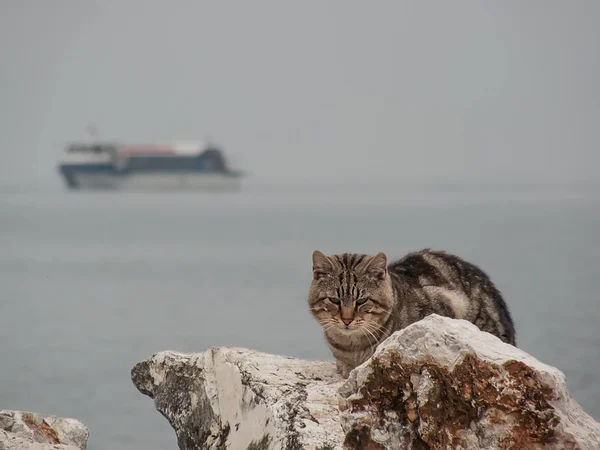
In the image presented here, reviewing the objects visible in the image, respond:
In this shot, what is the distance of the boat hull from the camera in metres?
119

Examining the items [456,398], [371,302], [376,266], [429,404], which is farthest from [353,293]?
[456,398]

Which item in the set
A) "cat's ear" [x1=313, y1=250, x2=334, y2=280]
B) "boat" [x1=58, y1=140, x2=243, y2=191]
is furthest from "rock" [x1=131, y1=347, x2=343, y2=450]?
"boat" [x1=58, y1=140, x2=243, y2=191]

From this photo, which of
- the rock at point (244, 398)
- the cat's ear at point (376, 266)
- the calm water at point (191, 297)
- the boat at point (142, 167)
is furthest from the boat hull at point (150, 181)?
the cat's ear at point (376, 266)

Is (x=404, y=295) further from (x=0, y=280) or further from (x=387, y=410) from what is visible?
(x=0, y=280)

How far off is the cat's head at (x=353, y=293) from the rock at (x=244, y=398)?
40 centimetres

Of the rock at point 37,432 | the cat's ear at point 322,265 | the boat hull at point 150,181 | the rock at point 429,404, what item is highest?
the cat's ear at point 322,265

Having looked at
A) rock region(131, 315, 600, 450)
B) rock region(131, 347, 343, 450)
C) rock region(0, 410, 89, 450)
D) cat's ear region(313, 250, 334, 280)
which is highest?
cat's ear region(313, 250, 334, 280)

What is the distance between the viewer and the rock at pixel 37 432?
6547 millimetres

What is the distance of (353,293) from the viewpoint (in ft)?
23.2

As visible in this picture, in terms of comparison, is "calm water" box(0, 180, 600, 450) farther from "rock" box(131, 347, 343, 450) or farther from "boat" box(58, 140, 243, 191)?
"boat" box(58, 140, 243, 191)

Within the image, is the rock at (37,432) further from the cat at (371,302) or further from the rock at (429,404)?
the cat at (371,302)

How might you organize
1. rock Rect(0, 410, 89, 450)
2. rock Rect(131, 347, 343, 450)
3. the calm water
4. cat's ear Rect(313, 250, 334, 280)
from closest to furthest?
rock Rect(131, 347, 343, 450) < rock Rect(0, 410, 89, 450) < cat's ear Rect(313, 250, 334, 280) < the calm water

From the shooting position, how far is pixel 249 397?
660 cm

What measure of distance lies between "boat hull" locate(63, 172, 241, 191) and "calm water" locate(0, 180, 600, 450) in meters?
43.6
